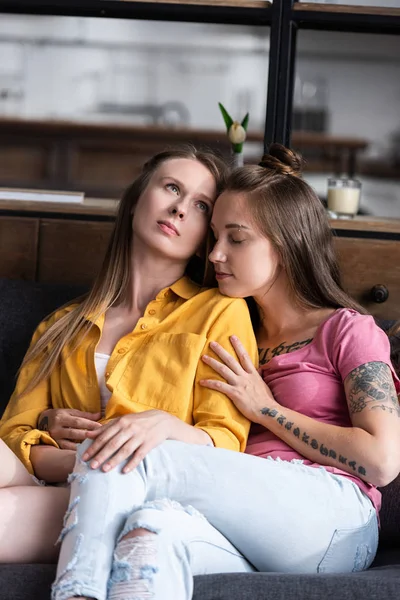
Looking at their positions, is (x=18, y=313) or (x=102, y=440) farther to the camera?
(x=18, y=313)

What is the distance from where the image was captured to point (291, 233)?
1.83 m

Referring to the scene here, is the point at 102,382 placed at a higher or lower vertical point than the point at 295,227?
lower

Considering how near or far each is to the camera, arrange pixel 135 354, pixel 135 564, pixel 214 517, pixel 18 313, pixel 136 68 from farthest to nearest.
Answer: pixel 136 68
pixel 18 313
pixel 135 354
pixel 214 517
pixel 135 564

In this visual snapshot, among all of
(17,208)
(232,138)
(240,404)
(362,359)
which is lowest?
(240,404)

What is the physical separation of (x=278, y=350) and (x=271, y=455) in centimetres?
23

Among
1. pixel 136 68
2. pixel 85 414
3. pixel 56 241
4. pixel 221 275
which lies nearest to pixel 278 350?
pixel 221 275

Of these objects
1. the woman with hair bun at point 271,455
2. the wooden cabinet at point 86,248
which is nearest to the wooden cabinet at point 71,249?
the wooden cabinet at point 86,248

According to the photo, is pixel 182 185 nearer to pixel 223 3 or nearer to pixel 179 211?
pixel 179 211

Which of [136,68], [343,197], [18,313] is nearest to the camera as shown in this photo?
[18,313]

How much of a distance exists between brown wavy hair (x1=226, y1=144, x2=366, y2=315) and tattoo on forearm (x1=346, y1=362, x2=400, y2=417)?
9.4 inches

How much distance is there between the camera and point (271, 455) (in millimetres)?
1677

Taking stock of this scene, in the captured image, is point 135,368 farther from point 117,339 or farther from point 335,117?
point 335,117

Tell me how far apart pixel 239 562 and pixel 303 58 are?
5.96 metres

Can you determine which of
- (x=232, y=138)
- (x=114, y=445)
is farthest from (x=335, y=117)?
(x=114, y=445)
